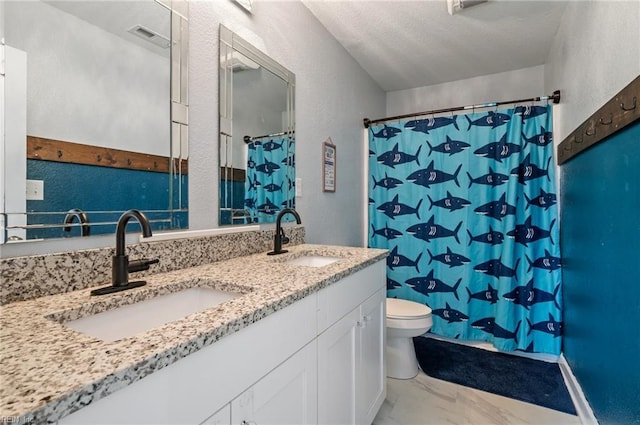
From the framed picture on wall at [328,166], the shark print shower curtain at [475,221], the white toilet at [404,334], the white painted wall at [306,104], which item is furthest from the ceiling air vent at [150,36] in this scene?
the shark print shower curtain at [475,221]

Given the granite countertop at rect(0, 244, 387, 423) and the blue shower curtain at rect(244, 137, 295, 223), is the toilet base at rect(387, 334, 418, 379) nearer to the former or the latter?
the blue shower curtain at rect(244, 137, 295, 223)

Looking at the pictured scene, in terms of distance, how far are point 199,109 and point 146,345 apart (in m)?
1.00

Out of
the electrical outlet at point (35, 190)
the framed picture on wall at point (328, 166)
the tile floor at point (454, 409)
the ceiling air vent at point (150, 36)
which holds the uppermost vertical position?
the ceiling air vent at point (150, 36)

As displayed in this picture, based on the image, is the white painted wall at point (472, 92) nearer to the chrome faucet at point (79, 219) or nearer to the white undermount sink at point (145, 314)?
the white undermount sink at point (145, 314)

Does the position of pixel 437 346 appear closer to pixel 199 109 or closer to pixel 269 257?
pixel 269 257

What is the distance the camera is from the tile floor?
5.28 feet

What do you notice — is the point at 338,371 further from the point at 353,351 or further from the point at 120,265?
the point at 120,265

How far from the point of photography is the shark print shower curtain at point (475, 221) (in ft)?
7.08

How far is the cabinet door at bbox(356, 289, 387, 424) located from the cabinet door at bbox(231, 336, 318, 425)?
41 cm

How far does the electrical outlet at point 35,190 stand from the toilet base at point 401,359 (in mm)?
1948

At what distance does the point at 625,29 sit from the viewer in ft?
3.64

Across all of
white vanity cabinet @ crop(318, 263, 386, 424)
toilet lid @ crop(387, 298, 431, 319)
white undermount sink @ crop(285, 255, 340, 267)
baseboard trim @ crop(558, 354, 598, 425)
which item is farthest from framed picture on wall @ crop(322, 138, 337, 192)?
baseboard trim @ crop(558, 354, 598, 425)

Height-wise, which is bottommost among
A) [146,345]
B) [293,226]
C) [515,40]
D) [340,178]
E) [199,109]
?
[146,345]

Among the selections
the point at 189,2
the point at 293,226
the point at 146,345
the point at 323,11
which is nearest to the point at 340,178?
the point at 293,226
